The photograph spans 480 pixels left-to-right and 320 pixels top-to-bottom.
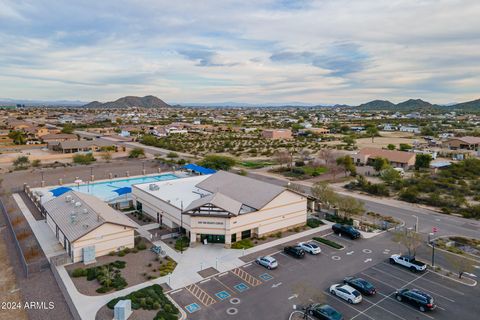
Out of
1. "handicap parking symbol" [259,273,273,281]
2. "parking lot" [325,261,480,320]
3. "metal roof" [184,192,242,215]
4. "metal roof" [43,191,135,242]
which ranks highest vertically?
"metal roof" [184,192,242,215]

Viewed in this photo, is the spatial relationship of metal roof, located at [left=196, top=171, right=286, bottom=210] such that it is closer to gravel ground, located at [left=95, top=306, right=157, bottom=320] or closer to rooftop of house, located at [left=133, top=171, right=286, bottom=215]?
rooftop of house, located at [left=133, top=171, right=286, bottom=215]

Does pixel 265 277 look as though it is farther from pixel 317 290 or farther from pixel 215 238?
pixel 215 238

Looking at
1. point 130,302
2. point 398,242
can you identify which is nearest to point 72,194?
point 130,302

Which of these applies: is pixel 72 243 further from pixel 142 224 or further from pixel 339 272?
pixel 339 272

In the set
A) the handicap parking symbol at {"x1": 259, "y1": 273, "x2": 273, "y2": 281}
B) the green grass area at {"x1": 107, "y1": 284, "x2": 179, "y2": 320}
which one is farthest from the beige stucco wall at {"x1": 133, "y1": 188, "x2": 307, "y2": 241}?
the green grass area at {"x1": 107, "y1": 284, "x2": 179, "y2": 320}

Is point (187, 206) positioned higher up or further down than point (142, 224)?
higher up

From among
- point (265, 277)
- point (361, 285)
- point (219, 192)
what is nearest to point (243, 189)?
point (219, 192)
